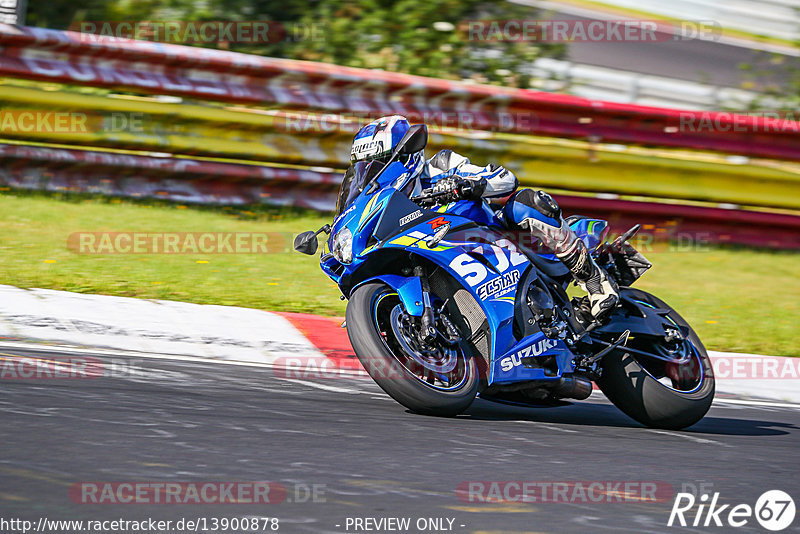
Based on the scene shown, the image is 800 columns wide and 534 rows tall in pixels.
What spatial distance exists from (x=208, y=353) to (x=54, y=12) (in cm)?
637

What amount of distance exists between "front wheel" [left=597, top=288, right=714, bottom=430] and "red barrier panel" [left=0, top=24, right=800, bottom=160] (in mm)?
4274

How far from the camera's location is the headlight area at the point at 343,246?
514cm

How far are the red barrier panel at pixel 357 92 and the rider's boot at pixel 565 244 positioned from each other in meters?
4.41

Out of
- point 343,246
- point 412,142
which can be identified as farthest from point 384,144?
point 343,246

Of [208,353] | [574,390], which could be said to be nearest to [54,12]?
[208,353]

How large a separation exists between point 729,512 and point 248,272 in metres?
5.35

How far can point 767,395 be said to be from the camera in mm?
7012

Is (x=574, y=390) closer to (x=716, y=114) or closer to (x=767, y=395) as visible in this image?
(x=767, y=395)

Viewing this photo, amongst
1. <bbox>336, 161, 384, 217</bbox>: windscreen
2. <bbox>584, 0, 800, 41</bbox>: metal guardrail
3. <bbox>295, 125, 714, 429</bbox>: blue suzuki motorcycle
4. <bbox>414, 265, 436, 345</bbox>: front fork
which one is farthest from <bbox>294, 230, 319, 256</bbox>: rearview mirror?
<bbox>584, 0, 800, 41</bbox>: metal guardrail

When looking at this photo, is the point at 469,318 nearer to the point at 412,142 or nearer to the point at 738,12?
the point at 412,142

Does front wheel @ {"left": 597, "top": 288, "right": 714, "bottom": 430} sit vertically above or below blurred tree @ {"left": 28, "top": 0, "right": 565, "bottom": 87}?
below

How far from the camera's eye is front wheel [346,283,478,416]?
491 centimetres

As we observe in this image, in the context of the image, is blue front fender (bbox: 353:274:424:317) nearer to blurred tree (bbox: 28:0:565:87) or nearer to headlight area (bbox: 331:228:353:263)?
headlight area (bbox: 331:228:353:263)

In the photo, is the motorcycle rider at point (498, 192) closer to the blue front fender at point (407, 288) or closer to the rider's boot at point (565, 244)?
the rider's boot at point (565, 244)
